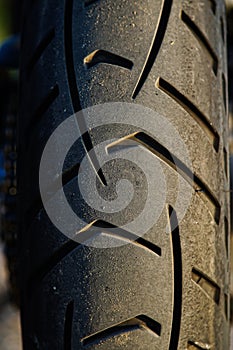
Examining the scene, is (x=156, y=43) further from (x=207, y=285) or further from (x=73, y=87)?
(x=207, y=285)

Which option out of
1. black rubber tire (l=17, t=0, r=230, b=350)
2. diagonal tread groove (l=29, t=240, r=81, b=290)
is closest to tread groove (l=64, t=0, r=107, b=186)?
black rubber tire (l=17, t=0, r=230, b=350)

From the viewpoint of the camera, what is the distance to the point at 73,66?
2.60ft

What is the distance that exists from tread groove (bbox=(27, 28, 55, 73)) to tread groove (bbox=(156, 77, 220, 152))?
0.19 m

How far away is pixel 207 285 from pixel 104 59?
0.38m

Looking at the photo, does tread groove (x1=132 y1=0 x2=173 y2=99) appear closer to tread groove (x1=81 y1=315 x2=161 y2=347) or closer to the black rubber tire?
the black rubber tire

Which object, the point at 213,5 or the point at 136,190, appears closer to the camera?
the point at 136,190

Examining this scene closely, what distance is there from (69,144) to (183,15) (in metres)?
0.27

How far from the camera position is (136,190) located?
2.49ft

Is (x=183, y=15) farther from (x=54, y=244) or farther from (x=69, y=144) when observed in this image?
(x=54, y=244)

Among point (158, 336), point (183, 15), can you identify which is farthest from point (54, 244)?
point (183, 15)

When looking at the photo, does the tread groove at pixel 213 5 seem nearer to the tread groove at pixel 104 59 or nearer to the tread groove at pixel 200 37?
the tread groove at pixel 200 37

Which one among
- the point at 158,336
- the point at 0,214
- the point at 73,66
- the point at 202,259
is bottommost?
the point at 158,336

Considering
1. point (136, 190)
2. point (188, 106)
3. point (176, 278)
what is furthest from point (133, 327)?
point (188, 106)

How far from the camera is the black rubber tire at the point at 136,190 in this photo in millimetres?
749
